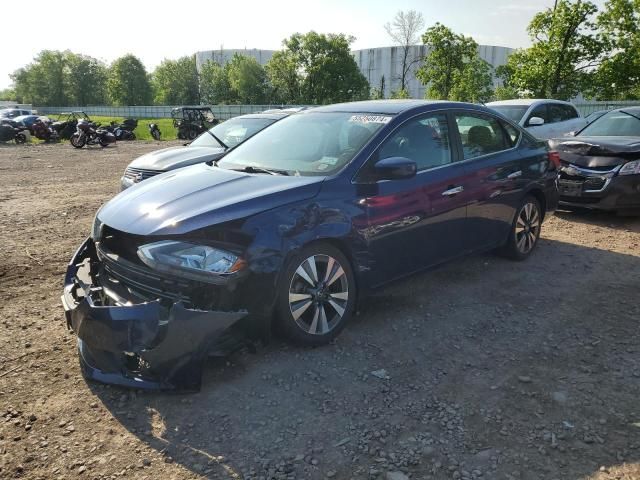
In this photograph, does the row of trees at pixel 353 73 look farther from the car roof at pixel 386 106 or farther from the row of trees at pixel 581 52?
the car roof at pixel 386 106

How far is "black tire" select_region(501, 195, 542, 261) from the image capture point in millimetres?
5531

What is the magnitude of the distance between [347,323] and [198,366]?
1.32m

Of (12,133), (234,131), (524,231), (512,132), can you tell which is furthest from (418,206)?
(12,133)

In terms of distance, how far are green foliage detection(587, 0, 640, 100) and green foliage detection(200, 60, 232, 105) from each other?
191ft

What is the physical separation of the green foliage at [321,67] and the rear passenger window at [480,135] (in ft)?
176

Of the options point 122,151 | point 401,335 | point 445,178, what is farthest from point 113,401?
point 122,151

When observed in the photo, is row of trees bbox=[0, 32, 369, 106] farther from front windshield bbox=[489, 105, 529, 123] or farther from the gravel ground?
the gravel ground

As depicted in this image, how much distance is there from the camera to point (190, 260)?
307 cm

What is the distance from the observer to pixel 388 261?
404cm

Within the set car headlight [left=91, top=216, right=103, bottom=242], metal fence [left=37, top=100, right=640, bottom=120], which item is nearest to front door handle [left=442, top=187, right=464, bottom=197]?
car headlight [left=91, top=216, right=103, bottom=242]

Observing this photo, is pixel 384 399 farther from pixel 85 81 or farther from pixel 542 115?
pixel 85 81

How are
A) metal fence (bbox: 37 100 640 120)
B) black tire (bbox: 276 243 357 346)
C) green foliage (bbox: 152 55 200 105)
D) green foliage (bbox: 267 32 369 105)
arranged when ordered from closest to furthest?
black tire (bbox: 276 243 357 346)
metal fence (bbox: 37 100 640 120)
green foliage (bbox: 267 32 369 105)
green foliage (bbox: 152 55 200 105)

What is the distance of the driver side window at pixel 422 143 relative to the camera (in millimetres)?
4148

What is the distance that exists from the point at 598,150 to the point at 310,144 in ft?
16.6
